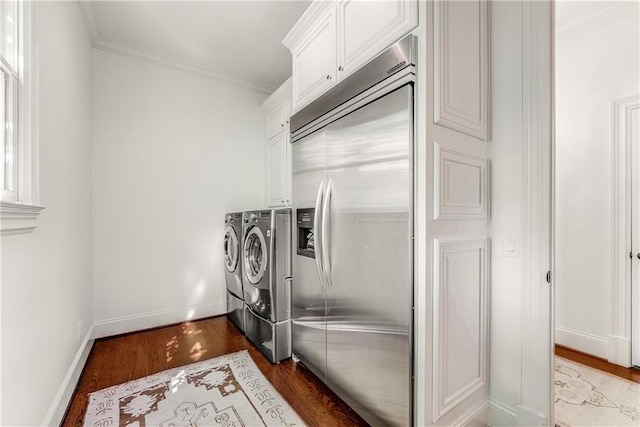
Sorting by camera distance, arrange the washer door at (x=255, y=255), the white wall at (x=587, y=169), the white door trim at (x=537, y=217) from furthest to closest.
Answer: the washer door at (x=255, y=255) < the white wall at (x=587, y=169) < the white door trim at (x=537, y=217)

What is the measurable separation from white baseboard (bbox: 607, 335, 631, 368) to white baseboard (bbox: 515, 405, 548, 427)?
1.41 m

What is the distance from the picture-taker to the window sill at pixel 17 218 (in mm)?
1056

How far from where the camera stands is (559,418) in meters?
1.68

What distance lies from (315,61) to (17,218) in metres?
1.86

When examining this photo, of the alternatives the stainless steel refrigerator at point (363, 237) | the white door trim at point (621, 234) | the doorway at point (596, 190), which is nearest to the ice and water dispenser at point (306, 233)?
the stainless steel refrigerator at point (363, 237)

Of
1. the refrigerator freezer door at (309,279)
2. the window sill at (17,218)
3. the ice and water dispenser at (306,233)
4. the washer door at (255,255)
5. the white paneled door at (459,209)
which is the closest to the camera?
the window sill at (17,218)

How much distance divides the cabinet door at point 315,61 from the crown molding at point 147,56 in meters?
1.49

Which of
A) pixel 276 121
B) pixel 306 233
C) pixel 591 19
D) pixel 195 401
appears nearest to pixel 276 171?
pixel 276 121

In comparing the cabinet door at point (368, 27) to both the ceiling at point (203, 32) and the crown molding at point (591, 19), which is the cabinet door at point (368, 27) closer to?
the ceiling at point (203, 32)

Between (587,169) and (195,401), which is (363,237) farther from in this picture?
(587,169)

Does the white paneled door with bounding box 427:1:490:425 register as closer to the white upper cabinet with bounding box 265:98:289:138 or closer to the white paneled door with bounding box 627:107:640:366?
the white paneled door with bounding box 627:107:640:366

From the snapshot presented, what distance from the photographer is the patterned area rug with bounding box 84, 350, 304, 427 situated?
1.67 meters

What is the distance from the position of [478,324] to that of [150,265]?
9.99ft

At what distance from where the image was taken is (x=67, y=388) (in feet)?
6.11
